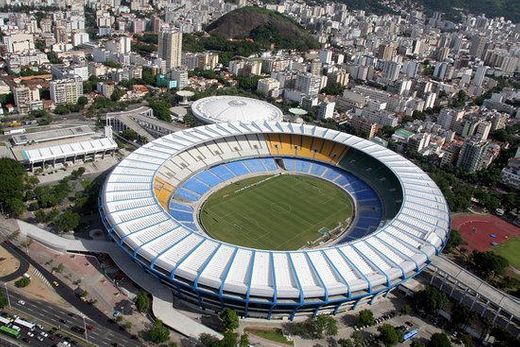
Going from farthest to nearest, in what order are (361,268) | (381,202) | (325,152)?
(325,152)
(381,202)
(361,268)

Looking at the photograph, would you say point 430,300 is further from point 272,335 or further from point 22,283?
point 22,283

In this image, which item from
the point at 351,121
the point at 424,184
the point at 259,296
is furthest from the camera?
the point at 351,121

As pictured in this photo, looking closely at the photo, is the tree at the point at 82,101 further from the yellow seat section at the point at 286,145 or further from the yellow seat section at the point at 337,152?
the yellow seat section at the point at 337,152

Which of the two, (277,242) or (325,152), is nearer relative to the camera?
(277,242)

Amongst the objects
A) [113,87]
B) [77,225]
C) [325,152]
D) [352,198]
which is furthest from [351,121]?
[77,225]

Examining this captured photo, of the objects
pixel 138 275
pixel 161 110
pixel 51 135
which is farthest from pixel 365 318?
pixel 161 110

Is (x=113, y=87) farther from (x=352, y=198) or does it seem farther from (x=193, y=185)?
(x=352, y=198)

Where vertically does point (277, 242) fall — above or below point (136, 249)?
below
